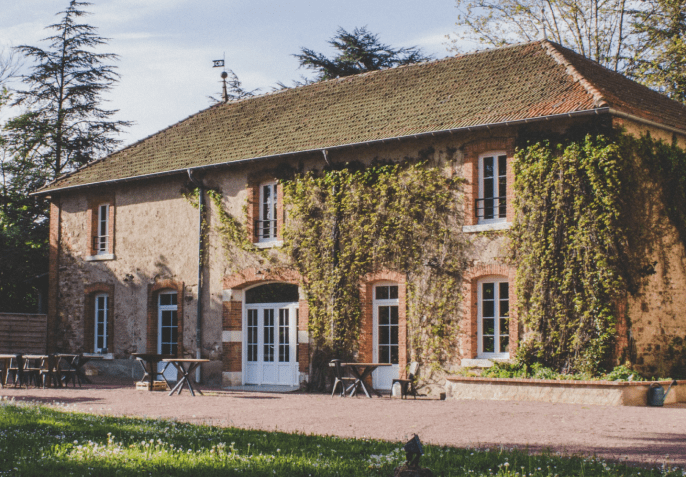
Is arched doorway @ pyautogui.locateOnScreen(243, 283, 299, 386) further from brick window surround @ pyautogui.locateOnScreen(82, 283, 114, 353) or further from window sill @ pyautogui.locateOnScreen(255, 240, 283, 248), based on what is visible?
brick window surround @ pyautogui.locateOnScreen(82, 283, 114, 353)

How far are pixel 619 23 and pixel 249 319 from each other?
50.1ft

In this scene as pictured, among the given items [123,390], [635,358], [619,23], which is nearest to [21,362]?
[123,390]

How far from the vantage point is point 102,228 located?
886 inches

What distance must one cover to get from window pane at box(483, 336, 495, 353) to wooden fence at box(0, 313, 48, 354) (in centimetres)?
1302

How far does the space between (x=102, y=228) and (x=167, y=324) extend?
3.81 metres

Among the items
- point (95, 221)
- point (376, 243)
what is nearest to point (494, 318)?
point (376, 243)

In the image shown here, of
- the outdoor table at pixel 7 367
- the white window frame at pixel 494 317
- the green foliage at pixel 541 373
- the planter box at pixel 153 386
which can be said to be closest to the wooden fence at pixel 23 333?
the outdoor table at pixel 7 367

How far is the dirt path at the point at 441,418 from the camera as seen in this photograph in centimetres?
898

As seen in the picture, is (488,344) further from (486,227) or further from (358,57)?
(358,57)

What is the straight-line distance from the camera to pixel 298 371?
18.1 m

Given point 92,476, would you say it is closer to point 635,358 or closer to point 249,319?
point 635,358

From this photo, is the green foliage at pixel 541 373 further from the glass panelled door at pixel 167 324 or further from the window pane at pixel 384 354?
the glass panelled door at pixel 167 324

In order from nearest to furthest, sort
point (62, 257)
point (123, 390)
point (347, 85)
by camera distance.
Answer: point (123, 390)
point (347, 85)
point (62, 257)

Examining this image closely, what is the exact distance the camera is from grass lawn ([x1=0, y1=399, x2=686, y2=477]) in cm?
664
